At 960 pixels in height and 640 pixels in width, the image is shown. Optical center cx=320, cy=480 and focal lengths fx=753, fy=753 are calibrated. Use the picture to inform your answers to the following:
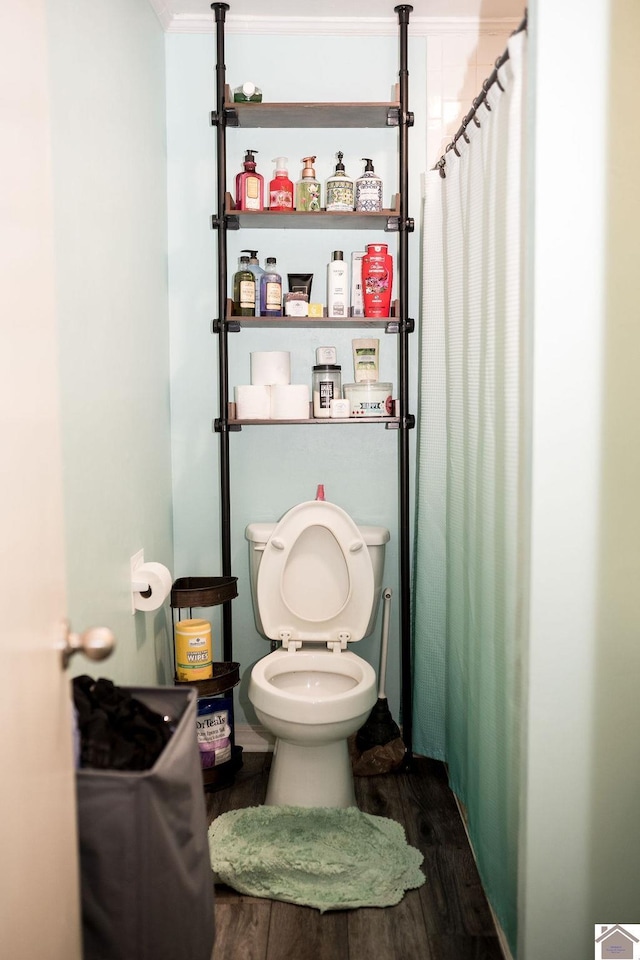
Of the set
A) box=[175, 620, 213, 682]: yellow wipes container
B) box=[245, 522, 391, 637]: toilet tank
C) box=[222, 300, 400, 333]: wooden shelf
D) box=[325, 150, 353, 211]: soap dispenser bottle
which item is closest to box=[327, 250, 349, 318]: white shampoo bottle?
box=[222, 300, 400, 333]: wooden shelf

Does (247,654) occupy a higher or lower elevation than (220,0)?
lower

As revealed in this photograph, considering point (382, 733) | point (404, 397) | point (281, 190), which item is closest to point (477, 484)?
point (404, 397)

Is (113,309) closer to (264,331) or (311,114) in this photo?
(264,331)

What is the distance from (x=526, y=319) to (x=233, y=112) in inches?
61.4

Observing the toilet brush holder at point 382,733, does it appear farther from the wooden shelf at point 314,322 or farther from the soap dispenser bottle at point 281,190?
the soap dispenser bottle at point 281,190

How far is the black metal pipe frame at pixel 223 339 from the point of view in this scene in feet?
8.16

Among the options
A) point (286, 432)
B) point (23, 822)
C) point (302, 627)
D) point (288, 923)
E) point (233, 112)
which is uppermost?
point (233, 112)

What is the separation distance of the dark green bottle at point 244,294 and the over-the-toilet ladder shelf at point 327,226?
0.03 metres

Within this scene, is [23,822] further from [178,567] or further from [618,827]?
[178,567]

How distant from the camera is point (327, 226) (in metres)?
2.64

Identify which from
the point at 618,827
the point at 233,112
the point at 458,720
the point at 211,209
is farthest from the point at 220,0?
the point at 618,827

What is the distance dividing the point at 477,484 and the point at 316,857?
1102 millimetres

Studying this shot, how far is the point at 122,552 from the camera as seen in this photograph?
198cm

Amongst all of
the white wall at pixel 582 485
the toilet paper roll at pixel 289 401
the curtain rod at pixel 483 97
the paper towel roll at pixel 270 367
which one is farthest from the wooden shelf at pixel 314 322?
the white wall at pixel 582 485
